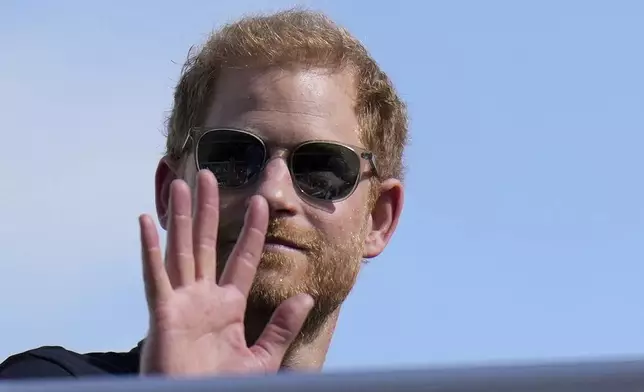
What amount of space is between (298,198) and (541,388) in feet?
7.72

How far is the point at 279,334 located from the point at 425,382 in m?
1.23

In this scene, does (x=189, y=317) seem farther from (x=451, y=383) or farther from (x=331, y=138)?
(x=331, y=138)

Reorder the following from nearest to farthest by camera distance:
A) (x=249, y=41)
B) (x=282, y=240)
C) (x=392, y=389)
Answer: (x=392, y=389) < (x=282, y=240) < (x=249, y=41)

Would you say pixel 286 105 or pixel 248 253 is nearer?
pixel 248 253

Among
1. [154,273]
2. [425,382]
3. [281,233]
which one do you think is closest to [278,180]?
[281,233]

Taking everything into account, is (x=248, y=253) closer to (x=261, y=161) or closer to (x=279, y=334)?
(x=279, y=334)

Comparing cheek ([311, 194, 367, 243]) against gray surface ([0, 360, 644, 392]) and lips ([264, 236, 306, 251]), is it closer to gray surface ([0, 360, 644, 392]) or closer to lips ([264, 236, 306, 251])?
lips ([264, 236, 306, 251])

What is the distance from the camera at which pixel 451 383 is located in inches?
32.9

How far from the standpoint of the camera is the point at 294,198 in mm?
3178

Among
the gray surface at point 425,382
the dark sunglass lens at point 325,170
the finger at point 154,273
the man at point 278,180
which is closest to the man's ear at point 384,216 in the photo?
the man at point 278,180

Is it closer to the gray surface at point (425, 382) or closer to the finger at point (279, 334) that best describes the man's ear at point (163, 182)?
the finger at point (279, 334)

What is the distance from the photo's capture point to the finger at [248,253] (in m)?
A: 2.06

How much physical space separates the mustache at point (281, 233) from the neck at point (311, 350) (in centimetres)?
32

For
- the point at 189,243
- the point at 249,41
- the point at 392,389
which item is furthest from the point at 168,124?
the point at 392,389
